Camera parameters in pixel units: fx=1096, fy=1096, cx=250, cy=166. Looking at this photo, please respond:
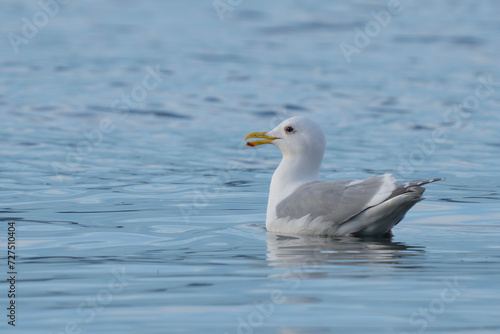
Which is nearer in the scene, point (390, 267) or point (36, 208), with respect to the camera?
point (390, 267)

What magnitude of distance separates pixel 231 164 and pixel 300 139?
17.1 feet

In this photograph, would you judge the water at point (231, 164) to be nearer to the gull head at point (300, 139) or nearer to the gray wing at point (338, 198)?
the gray wing at point (338, 198)

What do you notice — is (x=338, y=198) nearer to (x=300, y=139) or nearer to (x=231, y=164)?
(x=300, y=139)

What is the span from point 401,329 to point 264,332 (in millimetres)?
871

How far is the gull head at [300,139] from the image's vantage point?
37.7ft

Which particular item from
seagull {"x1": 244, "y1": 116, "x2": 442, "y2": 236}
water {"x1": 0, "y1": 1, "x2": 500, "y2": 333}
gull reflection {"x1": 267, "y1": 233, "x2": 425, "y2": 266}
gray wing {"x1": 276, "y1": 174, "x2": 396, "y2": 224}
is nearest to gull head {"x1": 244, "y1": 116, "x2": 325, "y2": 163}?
seagull {"x1": 244, "y1": 116, "x2": 442, "y2": 236}

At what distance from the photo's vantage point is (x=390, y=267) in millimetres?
8977

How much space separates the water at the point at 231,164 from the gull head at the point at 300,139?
0.93 metres

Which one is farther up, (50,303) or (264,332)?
(50,303)

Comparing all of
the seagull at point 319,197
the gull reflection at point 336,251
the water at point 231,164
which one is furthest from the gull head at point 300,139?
the gull reflection at point 336,251

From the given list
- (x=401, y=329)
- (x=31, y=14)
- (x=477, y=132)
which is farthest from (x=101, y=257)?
(x=31, y=14)

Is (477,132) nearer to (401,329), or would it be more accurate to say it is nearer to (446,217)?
(446,217)

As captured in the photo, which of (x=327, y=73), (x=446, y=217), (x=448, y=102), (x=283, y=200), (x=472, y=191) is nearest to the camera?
(x=283, y=200)

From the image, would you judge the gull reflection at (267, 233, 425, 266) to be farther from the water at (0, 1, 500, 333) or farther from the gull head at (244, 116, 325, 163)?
the gull head at (244, 116, 325, 163)
